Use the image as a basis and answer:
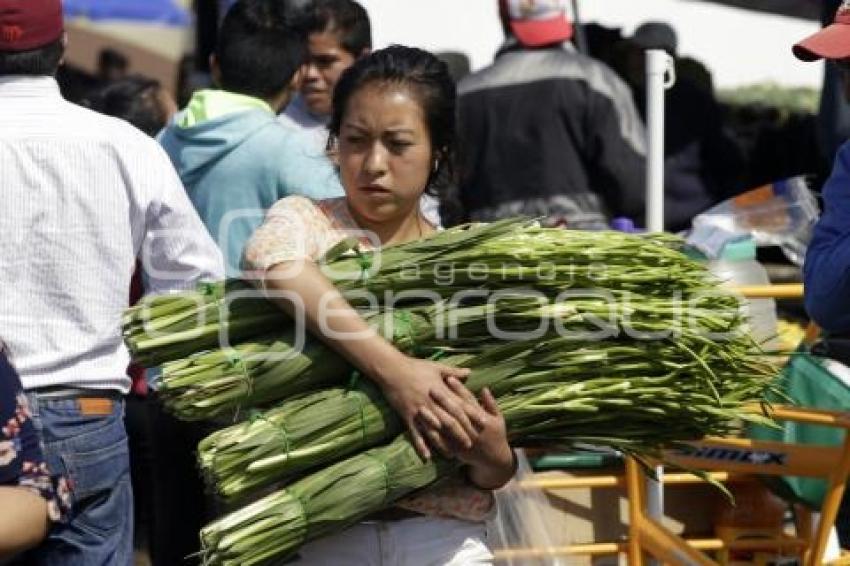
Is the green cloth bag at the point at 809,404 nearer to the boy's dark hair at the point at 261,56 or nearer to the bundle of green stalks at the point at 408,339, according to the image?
the bundle of green stalks at the point at 408,339

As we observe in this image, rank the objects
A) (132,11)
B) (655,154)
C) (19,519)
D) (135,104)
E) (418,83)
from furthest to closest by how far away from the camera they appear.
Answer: (132,11), (135,104), (655,154), (418,83), (19,519)

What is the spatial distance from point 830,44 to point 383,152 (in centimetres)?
115

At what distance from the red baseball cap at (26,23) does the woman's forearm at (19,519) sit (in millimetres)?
1430

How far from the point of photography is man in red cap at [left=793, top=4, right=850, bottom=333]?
3742mm

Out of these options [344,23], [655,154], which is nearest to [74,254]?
[655,154]

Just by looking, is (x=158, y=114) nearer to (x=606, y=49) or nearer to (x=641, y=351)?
(x=606, y=49)

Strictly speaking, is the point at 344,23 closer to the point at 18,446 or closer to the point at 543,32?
the point at 543,32

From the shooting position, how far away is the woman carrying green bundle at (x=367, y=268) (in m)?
2.98

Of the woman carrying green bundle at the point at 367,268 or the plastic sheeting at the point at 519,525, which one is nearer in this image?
the woman carrying green bundle at the point at 367,268

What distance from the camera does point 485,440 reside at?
302 cm

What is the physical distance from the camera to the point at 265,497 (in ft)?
9.76

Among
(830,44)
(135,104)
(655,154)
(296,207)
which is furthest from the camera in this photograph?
(135,104)

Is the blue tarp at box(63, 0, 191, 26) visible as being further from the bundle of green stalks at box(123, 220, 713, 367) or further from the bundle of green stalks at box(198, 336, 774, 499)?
the bundle of green stalks at box(198, 336, 774, 499)

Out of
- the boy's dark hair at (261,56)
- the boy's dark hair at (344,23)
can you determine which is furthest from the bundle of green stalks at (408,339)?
the boy's dark hair at (344,23)
